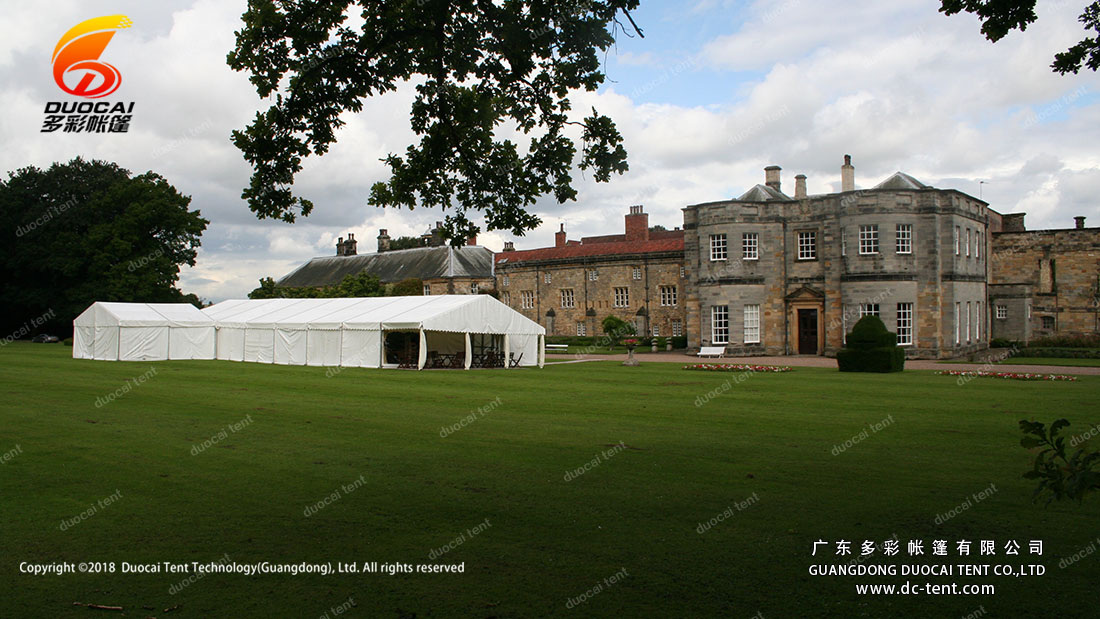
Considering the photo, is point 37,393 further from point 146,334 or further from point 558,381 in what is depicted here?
point 146,334

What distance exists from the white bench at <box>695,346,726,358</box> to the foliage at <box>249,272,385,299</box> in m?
22.0

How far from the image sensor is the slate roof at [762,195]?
37.6 meters

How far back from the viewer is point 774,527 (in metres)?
6.38

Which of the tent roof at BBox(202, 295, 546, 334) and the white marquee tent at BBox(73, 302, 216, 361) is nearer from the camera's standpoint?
the tent roof at BBox(202, 295, 546, 334)

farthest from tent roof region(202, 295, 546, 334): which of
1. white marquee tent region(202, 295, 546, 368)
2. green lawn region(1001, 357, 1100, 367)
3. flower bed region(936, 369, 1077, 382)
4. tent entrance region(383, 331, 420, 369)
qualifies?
green lawn region(1001, 357, 1100, 367)

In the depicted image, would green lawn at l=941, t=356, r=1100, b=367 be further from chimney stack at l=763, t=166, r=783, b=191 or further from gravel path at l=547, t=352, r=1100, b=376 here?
chimney stack at l=763, t=166, r=783, b=191

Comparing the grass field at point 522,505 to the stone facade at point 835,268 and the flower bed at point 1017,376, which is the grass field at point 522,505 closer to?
the flower bed at point 1017,376

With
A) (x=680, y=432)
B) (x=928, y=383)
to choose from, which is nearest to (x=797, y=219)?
(x=928, y=383)

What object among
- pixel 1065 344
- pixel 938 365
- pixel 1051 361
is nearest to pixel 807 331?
pixel 938 365

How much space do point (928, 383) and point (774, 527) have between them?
1614 cm

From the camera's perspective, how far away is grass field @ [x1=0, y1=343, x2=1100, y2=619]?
4.93 m

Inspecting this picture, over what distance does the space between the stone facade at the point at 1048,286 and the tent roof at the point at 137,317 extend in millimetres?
40003

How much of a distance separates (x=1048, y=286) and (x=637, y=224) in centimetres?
2464

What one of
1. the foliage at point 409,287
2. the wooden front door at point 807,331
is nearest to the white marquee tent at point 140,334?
the foliage at point 409,287
